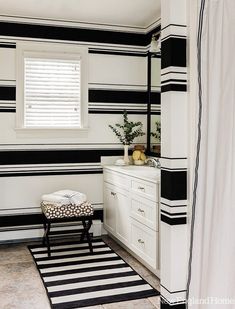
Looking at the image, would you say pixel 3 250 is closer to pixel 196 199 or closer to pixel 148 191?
pixel 148 191

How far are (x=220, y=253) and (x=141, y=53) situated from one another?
3.66 m

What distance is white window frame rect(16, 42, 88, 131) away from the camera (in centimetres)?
431

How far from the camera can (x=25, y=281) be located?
10.5 feet

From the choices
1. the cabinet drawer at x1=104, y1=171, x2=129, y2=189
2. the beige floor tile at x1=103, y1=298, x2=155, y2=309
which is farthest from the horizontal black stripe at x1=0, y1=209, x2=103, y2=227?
the beige floor tile at x1=103, y1=298, x2=155, y2=309

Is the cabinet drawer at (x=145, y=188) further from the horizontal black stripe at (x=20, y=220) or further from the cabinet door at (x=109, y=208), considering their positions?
the horizontal black stripe at (x=20, y=220)

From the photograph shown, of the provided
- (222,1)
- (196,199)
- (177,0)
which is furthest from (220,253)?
(177,0)

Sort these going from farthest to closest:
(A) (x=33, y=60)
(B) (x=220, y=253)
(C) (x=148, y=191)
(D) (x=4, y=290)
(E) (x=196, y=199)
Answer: (A) (x=33, y=60)
(C) (x=148, y=191)
(D) (x=4, y=290)
(E) (x=196, y=199)
(B) (x=220, y=253)

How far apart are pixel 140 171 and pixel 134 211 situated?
0.57 m

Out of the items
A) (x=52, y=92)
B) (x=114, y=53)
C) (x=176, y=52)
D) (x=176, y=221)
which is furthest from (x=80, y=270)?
(x=114, y=53)

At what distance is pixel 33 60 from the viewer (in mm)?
4383

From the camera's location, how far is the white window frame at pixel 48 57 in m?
4.31

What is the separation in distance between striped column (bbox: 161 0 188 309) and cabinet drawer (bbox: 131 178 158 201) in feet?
4.53

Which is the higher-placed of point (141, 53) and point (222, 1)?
point (141, 53)

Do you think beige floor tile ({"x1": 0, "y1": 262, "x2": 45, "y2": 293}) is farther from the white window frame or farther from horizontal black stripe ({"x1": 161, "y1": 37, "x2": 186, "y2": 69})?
horizontal black stripe ({"x1": 161, "y1": 37, "x2": 186, "y2": 69})
